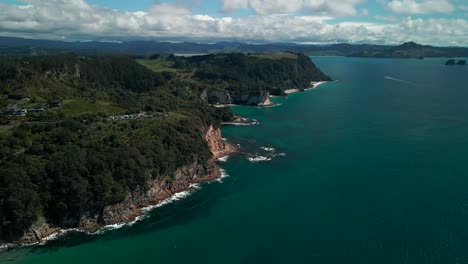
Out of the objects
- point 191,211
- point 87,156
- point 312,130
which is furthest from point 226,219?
point 312,130

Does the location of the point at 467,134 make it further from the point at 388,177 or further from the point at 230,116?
the point at 230,116

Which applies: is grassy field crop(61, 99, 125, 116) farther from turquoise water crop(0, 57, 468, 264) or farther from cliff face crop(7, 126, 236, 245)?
turquoise water crop(0, 57, 468, 264)

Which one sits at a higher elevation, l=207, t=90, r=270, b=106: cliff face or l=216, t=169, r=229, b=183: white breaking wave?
l=207, t=90, r=270, b=106: cliff face

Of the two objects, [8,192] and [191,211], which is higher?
[8,192]

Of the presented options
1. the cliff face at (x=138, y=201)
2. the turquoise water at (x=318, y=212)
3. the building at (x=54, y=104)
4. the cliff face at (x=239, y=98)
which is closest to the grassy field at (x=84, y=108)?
the building at (x=54, y=104)

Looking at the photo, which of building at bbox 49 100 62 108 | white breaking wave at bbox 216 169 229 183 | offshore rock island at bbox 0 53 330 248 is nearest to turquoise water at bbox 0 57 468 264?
white breaking wave at bbox 216 169 229 183
